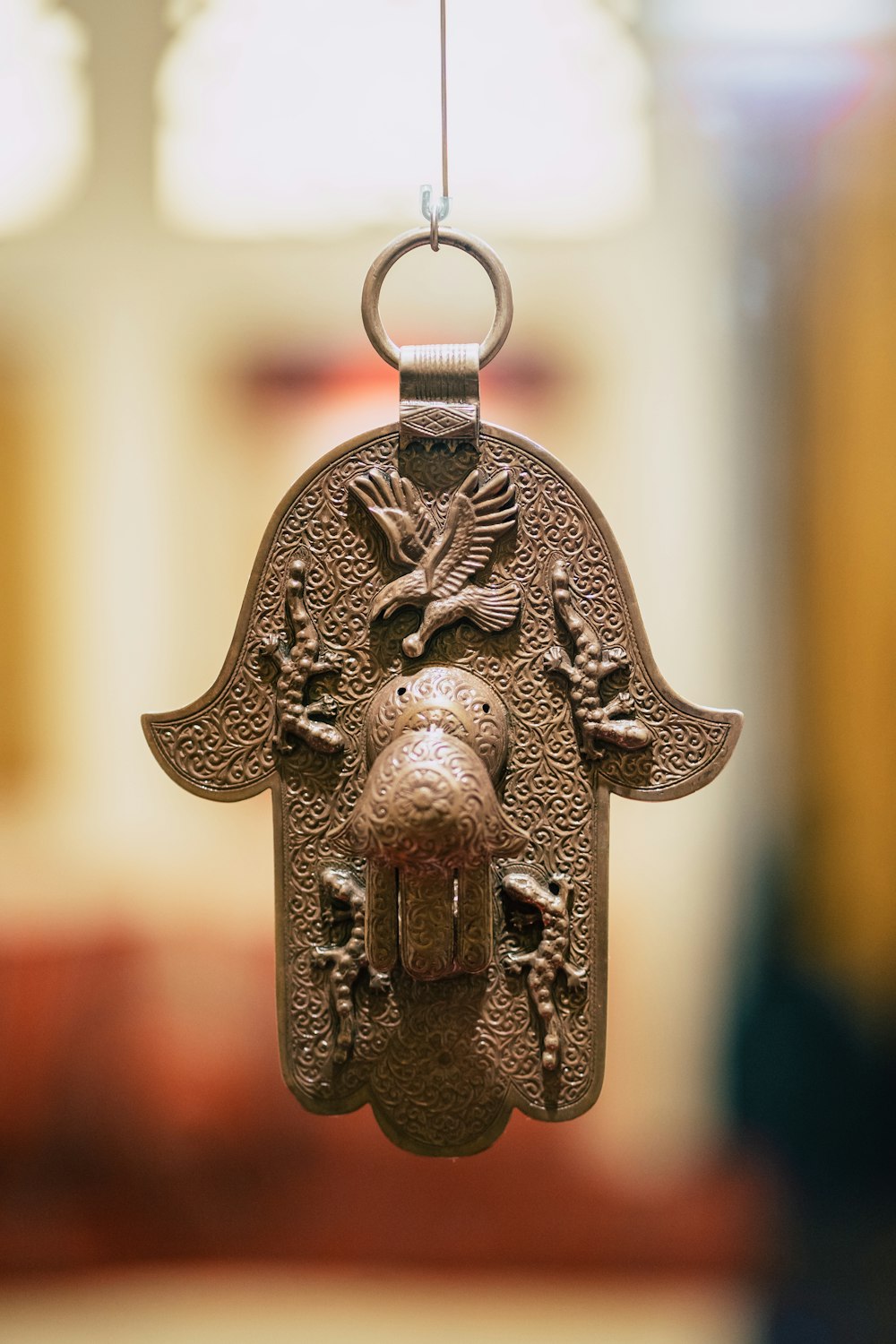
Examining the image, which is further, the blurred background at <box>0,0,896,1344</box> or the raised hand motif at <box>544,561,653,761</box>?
the blurred background at <box>0,0,896,1344</box>

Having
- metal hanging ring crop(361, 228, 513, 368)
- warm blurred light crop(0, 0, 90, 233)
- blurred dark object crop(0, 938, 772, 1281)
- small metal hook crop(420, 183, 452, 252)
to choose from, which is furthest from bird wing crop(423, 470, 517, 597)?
warm blurred light crop(0, 0, 90, 233)

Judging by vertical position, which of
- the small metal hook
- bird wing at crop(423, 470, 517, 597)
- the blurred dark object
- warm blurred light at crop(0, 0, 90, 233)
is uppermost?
warm blurred light at crop(0, 0, 90, 233)

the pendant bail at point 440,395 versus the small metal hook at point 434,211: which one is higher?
the small metal hook at point 434,211

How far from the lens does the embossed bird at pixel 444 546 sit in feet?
3.24

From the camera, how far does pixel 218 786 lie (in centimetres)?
103

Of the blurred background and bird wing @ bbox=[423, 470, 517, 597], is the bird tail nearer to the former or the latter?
bird wing @ bbox=[423, 470, 517, 597]

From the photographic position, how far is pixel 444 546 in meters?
0.99

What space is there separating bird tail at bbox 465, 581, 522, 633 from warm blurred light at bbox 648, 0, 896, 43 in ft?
2.09

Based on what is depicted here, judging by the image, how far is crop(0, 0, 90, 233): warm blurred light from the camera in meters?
1.17

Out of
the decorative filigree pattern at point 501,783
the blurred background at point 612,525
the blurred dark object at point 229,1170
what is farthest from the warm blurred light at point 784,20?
the blurred dark object at point 229,1170

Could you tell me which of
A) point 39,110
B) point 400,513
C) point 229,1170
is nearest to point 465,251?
point 400,513

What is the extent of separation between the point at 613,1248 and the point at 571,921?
427mm

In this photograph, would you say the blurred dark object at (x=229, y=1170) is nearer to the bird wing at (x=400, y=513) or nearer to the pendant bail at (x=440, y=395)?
the bird wing at (x=400, y=513)

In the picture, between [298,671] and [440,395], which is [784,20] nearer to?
[440,395]
